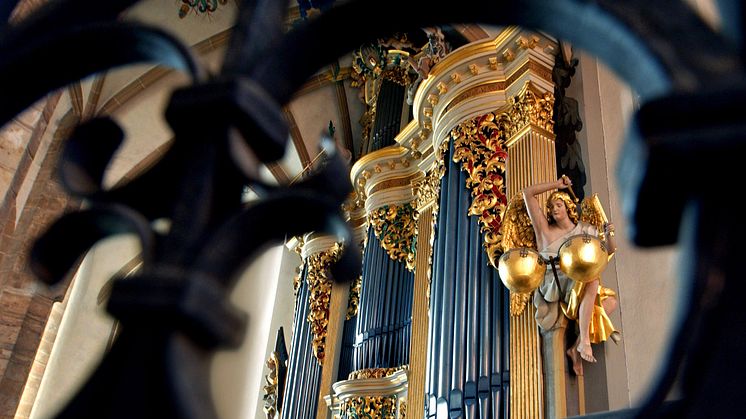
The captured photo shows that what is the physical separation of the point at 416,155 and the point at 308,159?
8.68ft

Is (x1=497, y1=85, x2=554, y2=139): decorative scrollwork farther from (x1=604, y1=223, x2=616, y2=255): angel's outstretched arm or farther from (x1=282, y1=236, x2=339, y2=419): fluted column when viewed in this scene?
(x1=282, y1=236, x2=339, y2=419): fluted column

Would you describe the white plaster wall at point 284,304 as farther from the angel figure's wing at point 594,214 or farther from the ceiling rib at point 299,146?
the angel figure's wing at point 594,214

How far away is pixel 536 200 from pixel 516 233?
20cm

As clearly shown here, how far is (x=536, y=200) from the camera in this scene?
12.1 ft

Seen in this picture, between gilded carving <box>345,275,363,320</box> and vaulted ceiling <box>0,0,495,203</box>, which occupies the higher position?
vaulted ceiling <box>0,0,495,203</box>

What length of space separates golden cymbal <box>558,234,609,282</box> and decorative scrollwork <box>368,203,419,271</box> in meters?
2.37

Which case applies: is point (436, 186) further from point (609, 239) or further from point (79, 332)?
point (79, 332)

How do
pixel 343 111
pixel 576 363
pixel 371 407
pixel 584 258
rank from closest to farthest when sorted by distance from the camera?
pixel 584 258 < pixel 576 363 < pixel 371 407 < pixel 343 111

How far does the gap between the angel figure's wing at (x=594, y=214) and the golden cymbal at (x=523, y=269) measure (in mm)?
380

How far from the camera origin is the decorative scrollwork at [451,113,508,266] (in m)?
4.02

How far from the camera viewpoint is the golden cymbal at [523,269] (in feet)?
10.5

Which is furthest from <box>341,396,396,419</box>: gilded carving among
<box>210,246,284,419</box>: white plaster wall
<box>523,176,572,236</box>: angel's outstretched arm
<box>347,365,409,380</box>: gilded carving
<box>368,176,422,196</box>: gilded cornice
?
<box>210,246,284,419</box>: white plaster wall

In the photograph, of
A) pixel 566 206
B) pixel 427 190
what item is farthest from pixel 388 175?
pixel 566 206

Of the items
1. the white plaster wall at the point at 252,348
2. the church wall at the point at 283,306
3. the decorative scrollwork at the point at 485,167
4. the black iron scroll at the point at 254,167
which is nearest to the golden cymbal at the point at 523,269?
the decorative scrollwork at the point at 485,167
